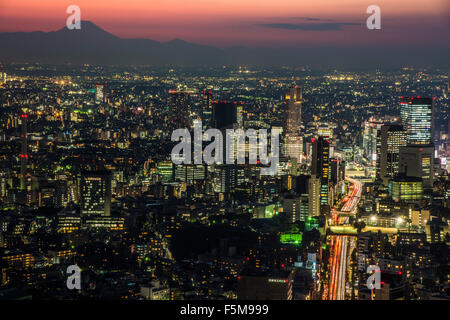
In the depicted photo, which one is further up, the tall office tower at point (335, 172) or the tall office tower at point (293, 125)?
the tall office tower at point (293, 125)

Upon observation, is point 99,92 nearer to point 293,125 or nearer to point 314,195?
point 293,125

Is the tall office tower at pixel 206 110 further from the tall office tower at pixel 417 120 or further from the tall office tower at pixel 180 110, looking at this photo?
the tall office tower at pixel 417 120

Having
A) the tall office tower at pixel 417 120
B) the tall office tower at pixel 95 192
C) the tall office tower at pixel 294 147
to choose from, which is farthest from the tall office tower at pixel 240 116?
the tall office tower at pixel 95 192

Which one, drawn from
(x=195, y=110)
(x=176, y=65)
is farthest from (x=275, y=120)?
(x=176, y=65)

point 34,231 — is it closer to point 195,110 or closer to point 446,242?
point 446,242

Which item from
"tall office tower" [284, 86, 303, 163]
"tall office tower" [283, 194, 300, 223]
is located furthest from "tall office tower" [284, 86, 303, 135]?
"tall office tower" [283, 194, 300, 223]
